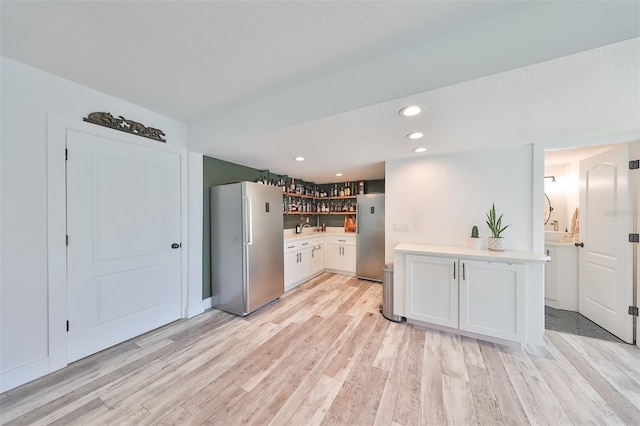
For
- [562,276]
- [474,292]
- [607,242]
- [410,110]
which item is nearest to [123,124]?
[410,110]

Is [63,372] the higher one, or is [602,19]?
[602,19]

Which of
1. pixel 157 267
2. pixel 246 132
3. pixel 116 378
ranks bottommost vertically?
pixel 116 378

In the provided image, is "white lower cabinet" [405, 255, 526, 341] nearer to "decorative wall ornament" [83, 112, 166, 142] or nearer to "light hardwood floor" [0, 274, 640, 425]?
"light hardwood floor" [0, 274, 640, 425]

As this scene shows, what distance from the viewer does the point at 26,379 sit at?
1612 millimetres

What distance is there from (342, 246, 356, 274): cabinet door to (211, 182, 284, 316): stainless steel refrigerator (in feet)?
5.70

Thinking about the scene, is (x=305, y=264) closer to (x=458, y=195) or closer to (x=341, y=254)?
(x=341, y=254)

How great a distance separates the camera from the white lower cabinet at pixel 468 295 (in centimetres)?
204

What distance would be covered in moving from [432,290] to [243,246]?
2.25 m

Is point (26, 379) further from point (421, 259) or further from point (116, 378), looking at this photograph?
point (421, 259)

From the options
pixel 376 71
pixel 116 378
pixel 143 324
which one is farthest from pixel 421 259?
pixel 143 324

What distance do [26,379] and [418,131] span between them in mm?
3733

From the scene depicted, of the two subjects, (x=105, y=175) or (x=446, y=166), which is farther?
(x=446, y=166)

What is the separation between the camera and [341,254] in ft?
14.7

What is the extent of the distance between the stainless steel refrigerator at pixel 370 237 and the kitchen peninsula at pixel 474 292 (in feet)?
4.53
